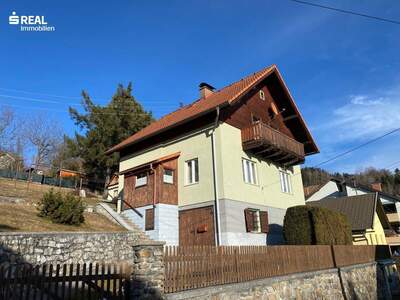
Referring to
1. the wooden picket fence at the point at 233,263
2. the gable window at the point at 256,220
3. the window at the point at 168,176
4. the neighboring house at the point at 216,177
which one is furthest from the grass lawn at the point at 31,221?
the wooden picket fence at the point at 233,263

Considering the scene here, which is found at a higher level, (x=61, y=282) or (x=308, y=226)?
(x=308, y=226)

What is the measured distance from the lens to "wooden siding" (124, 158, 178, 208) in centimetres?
1794

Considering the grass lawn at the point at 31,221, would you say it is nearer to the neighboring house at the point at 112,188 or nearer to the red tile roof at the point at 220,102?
the red tile roof at the point at 220,102

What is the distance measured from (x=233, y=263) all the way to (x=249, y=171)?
999cm

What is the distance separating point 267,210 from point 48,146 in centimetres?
3669

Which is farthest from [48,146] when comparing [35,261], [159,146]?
[35,261]

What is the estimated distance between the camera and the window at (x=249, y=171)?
1871cm

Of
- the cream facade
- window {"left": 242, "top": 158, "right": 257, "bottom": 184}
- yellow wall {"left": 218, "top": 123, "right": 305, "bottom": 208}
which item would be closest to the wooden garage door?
the cream facade

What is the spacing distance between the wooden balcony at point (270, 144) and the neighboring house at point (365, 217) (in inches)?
427

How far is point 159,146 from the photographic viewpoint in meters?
21.0

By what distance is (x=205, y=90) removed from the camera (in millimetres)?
24062

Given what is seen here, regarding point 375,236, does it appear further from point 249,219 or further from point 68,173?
point 68,173

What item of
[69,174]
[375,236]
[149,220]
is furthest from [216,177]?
[69,174]

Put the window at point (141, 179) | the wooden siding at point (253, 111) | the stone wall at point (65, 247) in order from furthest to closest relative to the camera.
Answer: the window at point (141, 179)
the wooden siding at point (253, 111)
the stone wall at point (65, 247)
